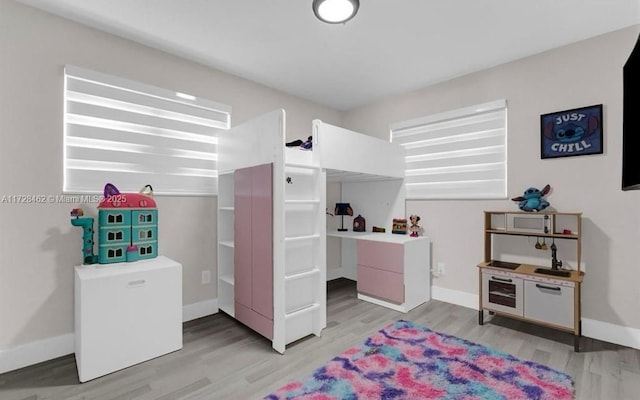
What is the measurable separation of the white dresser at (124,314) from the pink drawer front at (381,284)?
198 cm

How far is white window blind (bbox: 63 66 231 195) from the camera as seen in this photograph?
2.36 metres

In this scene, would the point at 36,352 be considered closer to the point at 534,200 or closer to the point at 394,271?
the point at 394,271

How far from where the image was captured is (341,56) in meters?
2.89

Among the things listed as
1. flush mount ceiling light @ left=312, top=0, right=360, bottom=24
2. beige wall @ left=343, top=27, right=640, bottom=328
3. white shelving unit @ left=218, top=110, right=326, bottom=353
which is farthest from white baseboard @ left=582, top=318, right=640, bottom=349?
flush mount ceiling light @ left=312, top=0, right=360, bottom=24

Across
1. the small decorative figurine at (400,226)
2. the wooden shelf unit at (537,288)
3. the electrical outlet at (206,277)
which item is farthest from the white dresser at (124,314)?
the wooden shelf unit at (537,288)

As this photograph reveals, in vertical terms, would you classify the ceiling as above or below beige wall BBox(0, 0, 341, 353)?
above

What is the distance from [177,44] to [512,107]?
130 inches

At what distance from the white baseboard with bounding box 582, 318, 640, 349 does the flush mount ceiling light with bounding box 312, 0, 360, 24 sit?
321 cm

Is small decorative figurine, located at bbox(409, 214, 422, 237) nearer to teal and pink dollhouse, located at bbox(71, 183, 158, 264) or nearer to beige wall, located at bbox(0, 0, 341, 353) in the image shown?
teal and pink dollhouse, located at bbox(71, 183, 158, 264)

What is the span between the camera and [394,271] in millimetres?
3164

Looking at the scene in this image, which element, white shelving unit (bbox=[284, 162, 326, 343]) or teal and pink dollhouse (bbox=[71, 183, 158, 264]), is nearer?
teal and pink dollhouse (bbox=[71, 183, 158, 264])

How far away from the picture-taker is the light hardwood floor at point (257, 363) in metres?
1.83

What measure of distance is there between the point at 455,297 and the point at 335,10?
3.10 meters

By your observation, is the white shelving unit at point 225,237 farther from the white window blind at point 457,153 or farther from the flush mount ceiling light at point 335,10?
the white window blind at point 457,153
